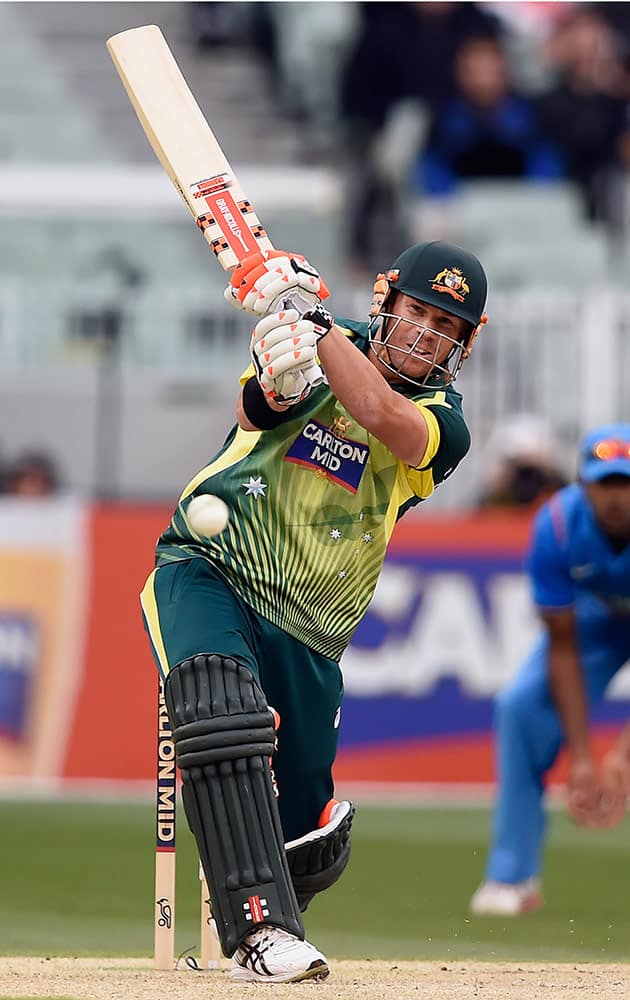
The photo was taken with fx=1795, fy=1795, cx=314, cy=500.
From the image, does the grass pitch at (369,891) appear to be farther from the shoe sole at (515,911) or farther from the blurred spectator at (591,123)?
the blurred spectator at (591,123)

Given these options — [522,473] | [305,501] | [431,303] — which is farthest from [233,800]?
[522,473]

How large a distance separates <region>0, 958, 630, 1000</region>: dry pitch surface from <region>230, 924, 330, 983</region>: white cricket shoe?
0.03 metres

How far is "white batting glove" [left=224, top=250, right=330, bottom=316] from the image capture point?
415 cm

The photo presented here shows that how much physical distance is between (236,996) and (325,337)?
1517mm

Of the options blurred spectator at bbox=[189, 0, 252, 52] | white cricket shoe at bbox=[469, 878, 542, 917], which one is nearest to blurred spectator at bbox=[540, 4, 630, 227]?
blurred spectator at bbox=[189, 0, 252, 52]

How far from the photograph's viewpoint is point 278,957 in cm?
414

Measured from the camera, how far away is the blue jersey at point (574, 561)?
677 centimetres

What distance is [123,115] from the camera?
16.8 metres

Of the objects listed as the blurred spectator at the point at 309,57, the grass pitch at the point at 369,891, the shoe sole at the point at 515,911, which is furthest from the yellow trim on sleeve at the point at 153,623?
the blurred spectator at the point at 309,57

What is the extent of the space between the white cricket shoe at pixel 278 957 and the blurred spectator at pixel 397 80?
425 inches

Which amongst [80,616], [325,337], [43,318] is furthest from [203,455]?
[325,337]

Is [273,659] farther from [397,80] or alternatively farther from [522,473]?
[397,80]

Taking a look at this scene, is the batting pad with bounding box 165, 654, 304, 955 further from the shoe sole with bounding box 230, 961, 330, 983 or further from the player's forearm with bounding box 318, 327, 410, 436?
the player's forearm with bounding box 318, 327, 410, 436

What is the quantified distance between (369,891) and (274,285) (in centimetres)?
386
